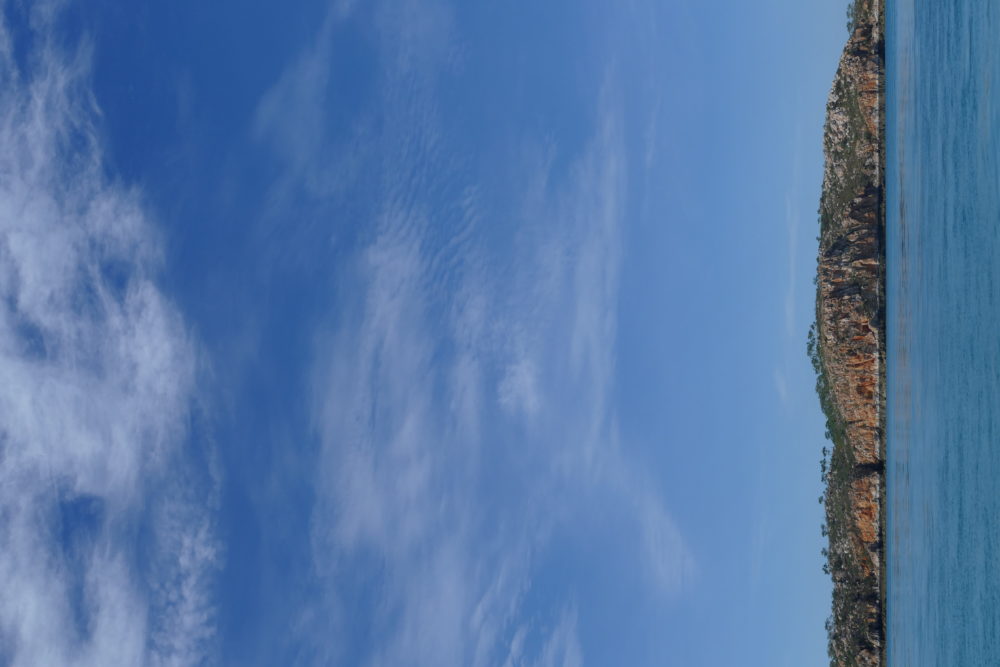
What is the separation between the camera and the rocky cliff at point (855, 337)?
290 ft

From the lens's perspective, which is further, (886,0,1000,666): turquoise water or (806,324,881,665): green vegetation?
(806,324,881,665): green vegetation

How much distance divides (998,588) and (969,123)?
34107 millimetres

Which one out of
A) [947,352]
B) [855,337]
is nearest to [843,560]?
[855,337]

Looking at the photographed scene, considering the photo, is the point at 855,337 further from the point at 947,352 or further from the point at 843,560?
the point at 947,352

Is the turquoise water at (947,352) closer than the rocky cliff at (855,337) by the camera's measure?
Yes

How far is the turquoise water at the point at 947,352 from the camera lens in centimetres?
5525

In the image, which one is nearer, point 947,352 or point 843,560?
point 947,352

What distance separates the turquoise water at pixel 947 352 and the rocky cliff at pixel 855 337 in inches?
204

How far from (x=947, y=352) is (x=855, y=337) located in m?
35.0

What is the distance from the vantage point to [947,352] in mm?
64562

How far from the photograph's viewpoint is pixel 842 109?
112m

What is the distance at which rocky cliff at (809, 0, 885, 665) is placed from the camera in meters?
88.3

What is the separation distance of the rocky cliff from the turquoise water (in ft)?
17.0

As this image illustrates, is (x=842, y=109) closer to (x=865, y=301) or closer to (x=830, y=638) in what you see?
(x=865, y=301)
